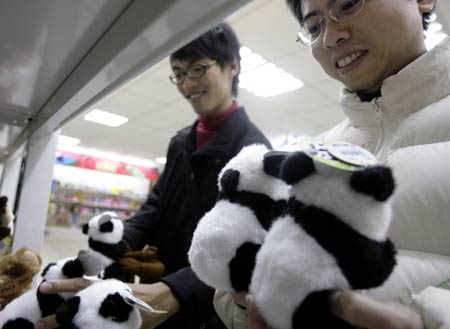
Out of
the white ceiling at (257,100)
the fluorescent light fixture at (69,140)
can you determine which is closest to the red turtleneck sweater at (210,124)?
the white ceiling at (257,100)

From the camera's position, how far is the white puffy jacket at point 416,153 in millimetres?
364

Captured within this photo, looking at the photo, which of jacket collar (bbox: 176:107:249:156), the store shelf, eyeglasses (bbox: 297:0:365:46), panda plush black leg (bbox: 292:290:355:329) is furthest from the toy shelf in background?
panda plush black leg (bbox: 292:290:355:329)

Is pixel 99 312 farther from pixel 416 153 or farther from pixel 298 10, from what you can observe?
pixel 298 10

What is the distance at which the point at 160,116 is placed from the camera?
5520 mm

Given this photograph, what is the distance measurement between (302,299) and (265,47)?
10.5ft

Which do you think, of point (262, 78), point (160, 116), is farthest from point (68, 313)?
point (160, 116)

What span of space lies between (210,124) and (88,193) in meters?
8.84

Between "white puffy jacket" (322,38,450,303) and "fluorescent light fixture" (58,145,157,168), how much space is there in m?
9.30

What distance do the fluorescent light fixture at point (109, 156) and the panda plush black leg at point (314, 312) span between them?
948 centimetres

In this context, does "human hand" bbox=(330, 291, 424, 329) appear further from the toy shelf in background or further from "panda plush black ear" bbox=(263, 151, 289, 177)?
the toy shelf in background

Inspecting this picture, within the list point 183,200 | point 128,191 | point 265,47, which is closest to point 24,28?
point 183,200

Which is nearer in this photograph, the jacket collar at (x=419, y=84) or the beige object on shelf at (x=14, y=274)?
the jacket collar at (x=419, y=84)

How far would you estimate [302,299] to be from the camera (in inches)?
8.9

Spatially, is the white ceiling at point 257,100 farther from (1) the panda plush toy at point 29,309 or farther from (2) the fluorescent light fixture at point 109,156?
(1) the panda plush toy at point 29,309
